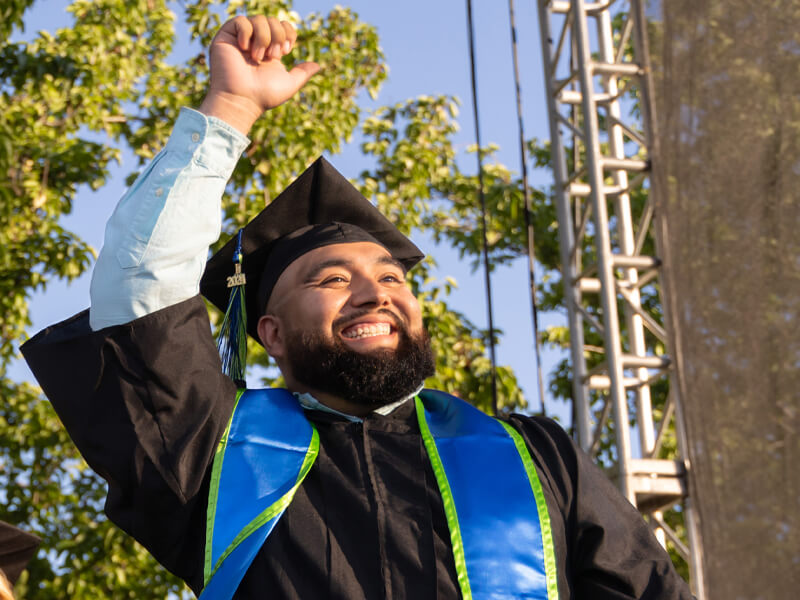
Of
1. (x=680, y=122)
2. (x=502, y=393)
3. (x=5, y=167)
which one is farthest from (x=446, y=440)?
(x=502, y=393)

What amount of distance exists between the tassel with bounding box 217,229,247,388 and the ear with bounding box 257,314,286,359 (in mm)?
53

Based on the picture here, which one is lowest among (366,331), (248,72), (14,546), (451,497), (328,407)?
(14,546)

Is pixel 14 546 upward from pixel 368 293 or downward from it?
downward

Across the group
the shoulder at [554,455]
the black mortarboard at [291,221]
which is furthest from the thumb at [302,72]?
the shoulder at [554,455]

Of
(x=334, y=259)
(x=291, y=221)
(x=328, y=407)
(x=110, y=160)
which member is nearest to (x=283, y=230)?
(x=291, y=221)

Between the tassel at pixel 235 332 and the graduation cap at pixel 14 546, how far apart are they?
1.43m

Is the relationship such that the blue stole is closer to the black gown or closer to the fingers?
the black gown

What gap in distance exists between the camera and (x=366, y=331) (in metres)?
2.37

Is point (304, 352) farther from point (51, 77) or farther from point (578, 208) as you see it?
point (51, 77)

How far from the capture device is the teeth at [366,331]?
2367 millimetres

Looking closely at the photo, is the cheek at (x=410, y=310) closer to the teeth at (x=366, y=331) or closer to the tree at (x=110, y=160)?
the teeth at (x=366, y=331)

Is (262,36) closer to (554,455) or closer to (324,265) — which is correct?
(324,265)

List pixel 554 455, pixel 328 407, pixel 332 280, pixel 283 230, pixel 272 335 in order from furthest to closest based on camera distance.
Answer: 1. pixel 283 230
2. pixel 272 335
3. pixel 332 280
4. pixel 328 407
5. pixel 554 455

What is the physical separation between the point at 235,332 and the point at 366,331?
43 centimetres
